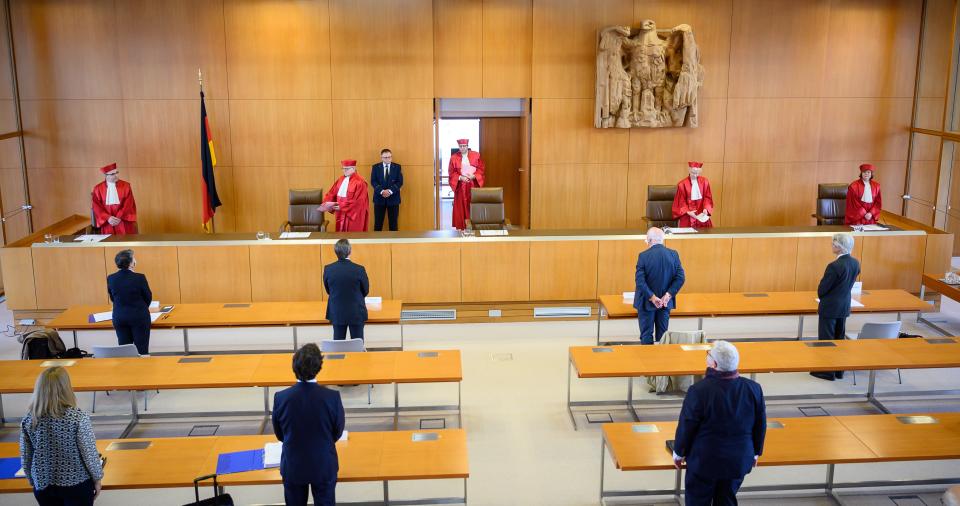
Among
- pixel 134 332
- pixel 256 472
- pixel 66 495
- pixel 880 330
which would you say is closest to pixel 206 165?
pixel 134 332

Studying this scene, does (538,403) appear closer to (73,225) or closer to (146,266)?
(146,266)

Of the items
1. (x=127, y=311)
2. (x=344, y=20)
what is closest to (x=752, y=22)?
(x=344, y=20)

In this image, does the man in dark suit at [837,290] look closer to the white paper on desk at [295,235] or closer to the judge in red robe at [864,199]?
the judge in red robe at [864,199]

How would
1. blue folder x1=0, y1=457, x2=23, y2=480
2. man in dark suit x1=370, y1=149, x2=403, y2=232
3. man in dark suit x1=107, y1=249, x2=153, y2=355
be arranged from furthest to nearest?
1. man in dark suit x1=370, y1=149, x2=403, y2=232
2. man in dark suit x1=107, y1=249, x2=153, y2=355
3. blue folder x1=0, y1=457, x2=23, y2=480

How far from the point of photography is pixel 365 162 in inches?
471

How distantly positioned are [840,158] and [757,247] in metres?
4.01

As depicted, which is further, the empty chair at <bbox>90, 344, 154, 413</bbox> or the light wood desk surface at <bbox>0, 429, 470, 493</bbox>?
the empty chair at <bbox>90, 344, 154, 413</bbox>

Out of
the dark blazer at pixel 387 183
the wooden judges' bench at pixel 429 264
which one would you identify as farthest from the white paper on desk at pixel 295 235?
the dark blazer at pixel 387 183

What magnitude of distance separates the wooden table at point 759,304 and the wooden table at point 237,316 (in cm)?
222

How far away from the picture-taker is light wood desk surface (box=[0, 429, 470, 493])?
4.57m

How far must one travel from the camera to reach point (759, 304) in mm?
7938

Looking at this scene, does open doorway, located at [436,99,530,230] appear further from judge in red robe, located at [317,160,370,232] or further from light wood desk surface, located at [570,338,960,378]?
light wood desk surface, located at [570,338,960,378]

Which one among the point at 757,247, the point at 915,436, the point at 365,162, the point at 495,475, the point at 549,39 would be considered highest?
the point at 549,39

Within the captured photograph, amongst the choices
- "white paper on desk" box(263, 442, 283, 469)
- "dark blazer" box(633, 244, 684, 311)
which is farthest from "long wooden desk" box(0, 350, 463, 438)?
"dark blazer" box(633, 244, 684, 311)
